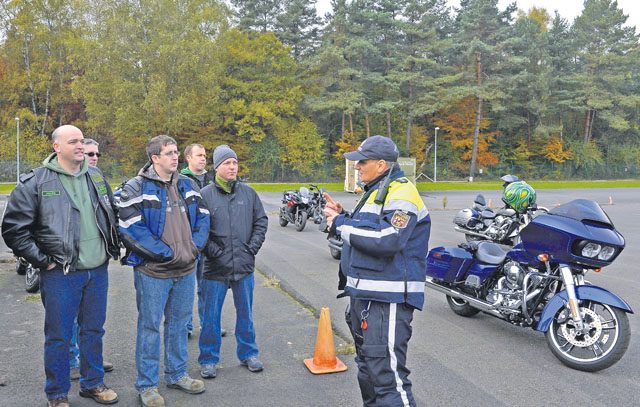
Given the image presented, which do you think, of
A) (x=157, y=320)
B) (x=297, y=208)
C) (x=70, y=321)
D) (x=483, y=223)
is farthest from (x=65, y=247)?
(x=297, y=208)

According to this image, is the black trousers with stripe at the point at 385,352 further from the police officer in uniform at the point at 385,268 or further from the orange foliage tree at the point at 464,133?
the orange foliage tree at the point at 464,133

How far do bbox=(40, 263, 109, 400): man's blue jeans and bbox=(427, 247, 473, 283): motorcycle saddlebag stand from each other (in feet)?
11.1

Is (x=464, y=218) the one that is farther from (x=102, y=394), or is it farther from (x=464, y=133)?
(x=464, y=133)

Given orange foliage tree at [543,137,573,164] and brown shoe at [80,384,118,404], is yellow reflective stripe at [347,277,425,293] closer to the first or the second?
brown shoe at [80,384,118,404]

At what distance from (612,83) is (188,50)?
35601mm

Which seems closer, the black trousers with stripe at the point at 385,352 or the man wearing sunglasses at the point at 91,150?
the black trousers with stripe at the point at 385,352

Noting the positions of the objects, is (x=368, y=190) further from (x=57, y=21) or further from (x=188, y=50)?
(x=57, y=21)

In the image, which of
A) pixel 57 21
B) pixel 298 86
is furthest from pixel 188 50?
pixel 57 21

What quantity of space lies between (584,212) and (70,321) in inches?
159

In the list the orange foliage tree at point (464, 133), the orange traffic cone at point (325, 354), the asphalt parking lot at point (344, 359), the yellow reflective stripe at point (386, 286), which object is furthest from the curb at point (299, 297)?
the orange foliage tree at point (464, 133)

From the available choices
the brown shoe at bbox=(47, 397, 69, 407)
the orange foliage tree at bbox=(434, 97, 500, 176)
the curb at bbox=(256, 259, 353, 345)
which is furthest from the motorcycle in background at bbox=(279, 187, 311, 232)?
the orange foliage tree at bbox=(434, 97, 500, 176)

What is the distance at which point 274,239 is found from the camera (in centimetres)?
1205

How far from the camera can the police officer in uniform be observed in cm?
301

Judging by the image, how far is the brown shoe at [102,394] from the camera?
368cm
